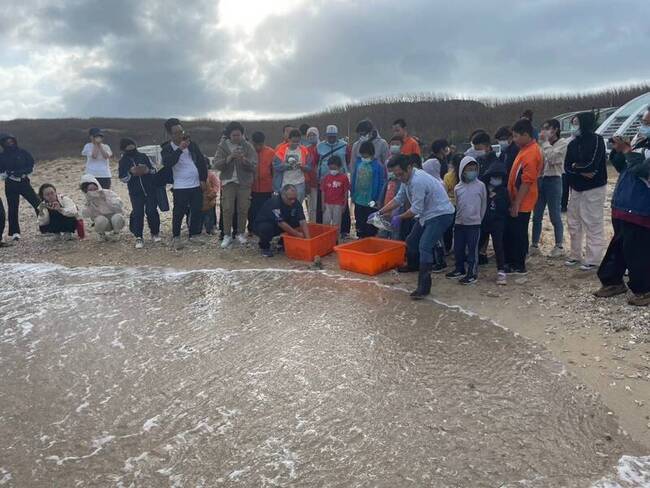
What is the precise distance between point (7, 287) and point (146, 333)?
271 centimetres

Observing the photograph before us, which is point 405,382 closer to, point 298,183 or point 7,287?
point 298,183

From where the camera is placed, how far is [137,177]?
25.6 ft

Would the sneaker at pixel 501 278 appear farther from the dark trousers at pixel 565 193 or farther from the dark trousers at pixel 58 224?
the dark trousers at pixel 58 224

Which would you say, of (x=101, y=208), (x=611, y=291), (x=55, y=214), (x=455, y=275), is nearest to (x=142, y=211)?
(x=101, y=208)

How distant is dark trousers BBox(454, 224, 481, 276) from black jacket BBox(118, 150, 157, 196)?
14.9ft

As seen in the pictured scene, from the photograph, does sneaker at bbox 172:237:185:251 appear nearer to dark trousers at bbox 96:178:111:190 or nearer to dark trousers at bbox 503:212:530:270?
dark trousers at bbox 96:178:111:190

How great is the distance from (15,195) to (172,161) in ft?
9.99

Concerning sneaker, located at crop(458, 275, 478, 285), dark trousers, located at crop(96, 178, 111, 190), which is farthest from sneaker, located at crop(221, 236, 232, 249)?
sneaker, located at crop(458, 275, 478, 285)

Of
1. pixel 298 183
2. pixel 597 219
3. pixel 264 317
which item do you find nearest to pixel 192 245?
pixel 298 183

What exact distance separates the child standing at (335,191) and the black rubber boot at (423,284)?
204cm

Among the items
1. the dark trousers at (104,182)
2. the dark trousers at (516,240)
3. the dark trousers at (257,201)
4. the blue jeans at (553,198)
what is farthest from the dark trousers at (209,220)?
the blue jeans at (553,198)

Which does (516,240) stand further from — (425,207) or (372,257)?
(372,257)

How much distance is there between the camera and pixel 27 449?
10.5 ft

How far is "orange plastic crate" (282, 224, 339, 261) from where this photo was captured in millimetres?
7035
